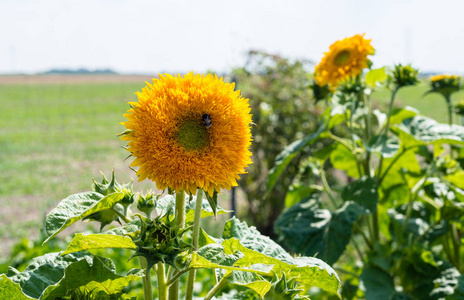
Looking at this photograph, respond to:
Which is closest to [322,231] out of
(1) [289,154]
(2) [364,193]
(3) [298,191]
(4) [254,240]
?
(2) [364,193]

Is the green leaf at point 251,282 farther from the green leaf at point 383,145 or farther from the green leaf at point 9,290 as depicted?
the green leaf at point 383,145

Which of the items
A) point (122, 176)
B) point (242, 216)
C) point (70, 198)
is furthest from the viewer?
point (122, 176)

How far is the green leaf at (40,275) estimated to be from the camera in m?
0.96

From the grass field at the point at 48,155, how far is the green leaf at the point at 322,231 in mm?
508

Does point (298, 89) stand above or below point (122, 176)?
above

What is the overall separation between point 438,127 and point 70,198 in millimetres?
→ 1493

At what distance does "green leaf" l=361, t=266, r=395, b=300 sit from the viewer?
1.78 meters

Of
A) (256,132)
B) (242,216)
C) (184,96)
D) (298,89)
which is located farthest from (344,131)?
(184,96)

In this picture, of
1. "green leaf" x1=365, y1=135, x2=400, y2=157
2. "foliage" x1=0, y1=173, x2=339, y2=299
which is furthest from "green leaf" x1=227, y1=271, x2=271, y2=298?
"green leaf" x1=365, y1=135, x2=400, y2=157

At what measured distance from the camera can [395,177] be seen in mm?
2197

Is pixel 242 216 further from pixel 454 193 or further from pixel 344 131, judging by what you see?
pixel 454 193

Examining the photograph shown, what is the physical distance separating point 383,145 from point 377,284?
533mm

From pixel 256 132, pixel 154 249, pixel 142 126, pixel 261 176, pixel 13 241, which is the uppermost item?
pixel 142 126

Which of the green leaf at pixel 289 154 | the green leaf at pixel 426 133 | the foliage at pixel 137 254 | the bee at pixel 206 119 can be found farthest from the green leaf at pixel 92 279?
the green leaf at pixel 426 133
